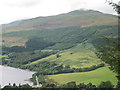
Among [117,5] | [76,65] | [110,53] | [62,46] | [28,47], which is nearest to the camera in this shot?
[117,5]

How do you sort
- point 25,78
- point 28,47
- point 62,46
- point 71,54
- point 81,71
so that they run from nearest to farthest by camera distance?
point 25,78, point 81,71, point 71,54, point 62,46, point 28,47

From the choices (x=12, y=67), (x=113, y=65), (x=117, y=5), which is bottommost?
(x=12, y=67)

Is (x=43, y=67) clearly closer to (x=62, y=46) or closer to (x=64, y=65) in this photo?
(x=64, y=65)

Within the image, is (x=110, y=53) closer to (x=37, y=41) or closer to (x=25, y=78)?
(x=25, y=78)

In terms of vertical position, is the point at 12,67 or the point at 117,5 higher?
the point at 117,5

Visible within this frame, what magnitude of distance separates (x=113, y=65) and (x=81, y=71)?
85.2m

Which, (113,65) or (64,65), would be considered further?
(64,65)

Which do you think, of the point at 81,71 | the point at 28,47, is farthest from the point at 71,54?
the point at 28,47

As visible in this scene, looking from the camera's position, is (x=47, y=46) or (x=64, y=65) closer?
(x=64, y=65)

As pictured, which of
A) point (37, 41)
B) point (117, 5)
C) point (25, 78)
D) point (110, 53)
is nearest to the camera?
point (117, 5)

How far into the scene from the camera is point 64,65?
4402 inches

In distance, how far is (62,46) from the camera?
167000 mm

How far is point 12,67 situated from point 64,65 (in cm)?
2401

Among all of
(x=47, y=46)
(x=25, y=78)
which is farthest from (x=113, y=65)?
(x=47, y=46)
